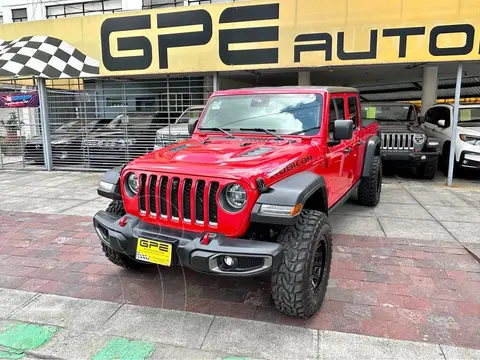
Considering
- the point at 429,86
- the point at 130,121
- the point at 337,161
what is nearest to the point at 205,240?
the point at 337,161

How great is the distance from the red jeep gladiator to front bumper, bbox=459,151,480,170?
5403mm

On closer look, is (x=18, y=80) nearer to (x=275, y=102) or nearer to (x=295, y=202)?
(x=275, y=102)

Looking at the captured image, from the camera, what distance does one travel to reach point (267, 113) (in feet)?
13.3

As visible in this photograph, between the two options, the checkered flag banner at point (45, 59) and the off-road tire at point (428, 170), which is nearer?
the off-road tire at point (428, 170)

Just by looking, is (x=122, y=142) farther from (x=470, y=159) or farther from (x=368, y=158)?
(x=470, y=159)

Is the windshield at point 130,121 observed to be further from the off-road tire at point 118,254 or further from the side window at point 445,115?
the side window at point 445,115

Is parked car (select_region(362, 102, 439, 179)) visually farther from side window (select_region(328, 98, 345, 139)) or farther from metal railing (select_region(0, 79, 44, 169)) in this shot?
metal railing (select_region(0, 79, 44, 169))

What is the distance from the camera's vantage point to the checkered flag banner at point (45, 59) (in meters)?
8.89

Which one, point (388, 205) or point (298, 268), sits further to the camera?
point (388, 205)

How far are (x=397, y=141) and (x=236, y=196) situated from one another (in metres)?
6.16

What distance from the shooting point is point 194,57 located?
8.15 m

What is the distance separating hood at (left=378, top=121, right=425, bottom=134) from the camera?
7883 millimetres

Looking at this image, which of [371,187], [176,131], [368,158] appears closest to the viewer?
[368,158]

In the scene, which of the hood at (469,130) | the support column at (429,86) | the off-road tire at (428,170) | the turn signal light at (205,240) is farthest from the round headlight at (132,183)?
the support column at (429,86)
